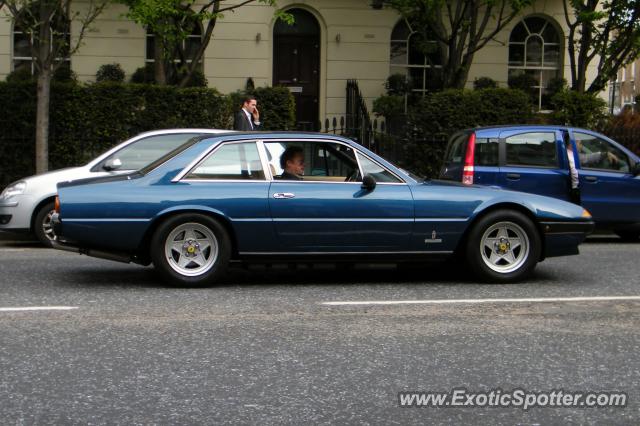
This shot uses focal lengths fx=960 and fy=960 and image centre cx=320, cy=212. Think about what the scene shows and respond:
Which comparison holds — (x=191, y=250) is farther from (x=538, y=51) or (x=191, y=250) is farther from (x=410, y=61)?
(x=538, y=51)

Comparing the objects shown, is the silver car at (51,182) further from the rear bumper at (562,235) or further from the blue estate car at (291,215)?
the rear bumper at (562,235)

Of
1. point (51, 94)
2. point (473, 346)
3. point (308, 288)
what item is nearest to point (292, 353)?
point (473, 346)

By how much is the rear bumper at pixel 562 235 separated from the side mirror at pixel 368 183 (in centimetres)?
170

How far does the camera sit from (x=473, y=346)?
6605 mm

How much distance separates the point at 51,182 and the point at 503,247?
19.3 feet

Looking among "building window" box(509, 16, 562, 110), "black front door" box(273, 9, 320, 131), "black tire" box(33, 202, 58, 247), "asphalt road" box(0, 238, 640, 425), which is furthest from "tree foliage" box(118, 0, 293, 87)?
"building window" box(509, 16, 562, 110)

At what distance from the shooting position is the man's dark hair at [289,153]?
9055mm

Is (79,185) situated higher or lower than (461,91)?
lower

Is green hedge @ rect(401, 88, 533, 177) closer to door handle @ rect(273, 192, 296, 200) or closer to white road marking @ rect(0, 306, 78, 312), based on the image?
door handle @ rect(273, 192, 296, 200)

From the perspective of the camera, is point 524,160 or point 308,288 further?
point 524,160

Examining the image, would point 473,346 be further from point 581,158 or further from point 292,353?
point 581,158

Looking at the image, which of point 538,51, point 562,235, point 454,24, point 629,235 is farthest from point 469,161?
point 538,51

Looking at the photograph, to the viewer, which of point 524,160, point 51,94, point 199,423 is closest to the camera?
point 199,423

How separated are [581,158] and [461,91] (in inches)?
177
